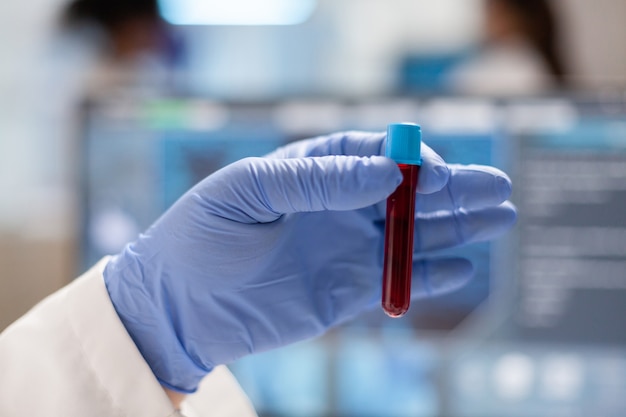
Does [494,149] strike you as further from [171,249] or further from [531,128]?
[171,249]

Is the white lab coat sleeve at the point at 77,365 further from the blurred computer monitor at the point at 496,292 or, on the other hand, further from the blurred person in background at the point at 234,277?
the blurred computer monitor at the point at 496,292

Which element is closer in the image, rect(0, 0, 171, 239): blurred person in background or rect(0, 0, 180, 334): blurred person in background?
rect(0, 0, 180, 334): blurred person in background

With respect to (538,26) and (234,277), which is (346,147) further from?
(538,26)

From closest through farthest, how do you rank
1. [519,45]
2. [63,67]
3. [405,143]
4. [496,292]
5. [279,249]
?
[405,143]
[279,249]
[496,292]
[519,45]
[63,67]

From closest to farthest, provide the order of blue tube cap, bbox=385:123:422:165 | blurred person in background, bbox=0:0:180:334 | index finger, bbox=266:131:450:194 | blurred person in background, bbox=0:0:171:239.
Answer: blue tube cap, bbox=385:123:422:165 < index finger, bbox=266:131:450:194 < blurred person in background, bbox=0:0:180:334 < blurred person in background, bbox=0:0:171:239

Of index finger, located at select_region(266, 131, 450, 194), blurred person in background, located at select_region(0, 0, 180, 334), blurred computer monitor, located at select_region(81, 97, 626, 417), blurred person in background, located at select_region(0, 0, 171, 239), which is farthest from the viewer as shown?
blurred person in background, located at select_region(0, 0, 171, 239)

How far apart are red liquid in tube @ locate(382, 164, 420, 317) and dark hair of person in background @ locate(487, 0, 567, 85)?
139cm

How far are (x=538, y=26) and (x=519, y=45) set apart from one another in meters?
0.10

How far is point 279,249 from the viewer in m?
0.70

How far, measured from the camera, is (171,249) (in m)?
0.64

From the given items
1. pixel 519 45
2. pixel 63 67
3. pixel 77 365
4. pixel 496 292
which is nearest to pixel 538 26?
pixel 519 45

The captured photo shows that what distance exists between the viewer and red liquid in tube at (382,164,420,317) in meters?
0.59

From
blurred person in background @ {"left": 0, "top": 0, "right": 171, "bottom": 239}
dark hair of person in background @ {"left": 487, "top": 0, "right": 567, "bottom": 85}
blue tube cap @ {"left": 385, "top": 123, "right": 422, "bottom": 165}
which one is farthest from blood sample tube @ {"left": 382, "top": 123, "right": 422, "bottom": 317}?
dark hair of person in background @ {"left": 487, "top": 0, "right": 567, "bottom": 85}

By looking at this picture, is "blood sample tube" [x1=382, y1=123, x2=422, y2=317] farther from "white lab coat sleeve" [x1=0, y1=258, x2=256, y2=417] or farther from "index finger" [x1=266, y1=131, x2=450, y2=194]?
"white lab coat sleeve" [x1=0, y1=258, x2=256, y2=417]
